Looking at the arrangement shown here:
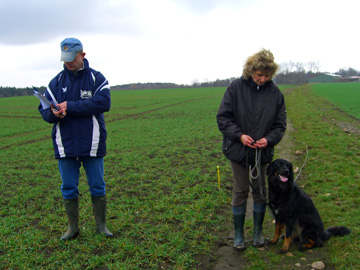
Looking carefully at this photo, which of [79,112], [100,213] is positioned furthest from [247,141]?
[100,213]

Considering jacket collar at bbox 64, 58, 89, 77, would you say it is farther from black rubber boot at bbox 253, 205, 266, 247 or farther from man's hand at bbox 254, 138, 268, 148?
black rubber boot at bbox 253, 205, 266, 247

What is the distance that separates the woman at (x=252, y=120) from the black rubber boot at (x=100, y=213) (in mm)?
1854

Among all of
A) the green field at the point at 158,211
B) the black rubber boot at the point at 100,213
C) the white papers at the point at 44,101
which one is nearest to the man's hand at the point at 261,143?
the green field at the point at 158,211

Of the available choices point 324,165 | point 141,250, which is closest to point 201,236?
point 141,250

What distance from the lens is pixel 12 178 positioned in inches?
294

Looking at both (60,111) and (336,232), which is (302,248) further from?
(60,111)

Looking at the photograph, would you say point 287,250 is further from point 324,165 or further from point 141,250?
point 324,165

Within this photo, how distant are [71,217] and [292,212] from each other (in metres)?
2.91

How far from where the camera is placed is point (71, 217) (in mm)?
4129

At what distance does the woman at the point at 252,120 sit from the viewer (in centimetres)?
367

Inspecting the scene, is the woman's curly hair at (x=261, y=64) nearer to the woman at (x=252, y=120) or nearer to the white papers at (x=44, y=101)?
the woman at (x=252, y=120)

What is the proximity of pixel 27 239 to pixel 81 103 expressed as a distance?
2053 millimetres

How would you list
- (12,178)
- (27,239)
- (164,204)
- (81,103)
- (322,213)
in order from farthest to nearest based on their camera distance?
1. (12,178)
2. (164,204)
3. (322,213)
4. (27,239)
5. (81,103)

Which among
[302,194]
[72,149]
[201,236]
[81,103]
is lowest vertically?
[201,236]
